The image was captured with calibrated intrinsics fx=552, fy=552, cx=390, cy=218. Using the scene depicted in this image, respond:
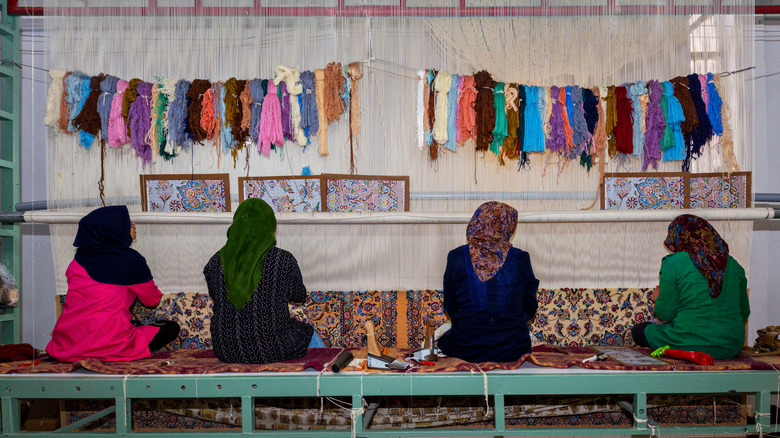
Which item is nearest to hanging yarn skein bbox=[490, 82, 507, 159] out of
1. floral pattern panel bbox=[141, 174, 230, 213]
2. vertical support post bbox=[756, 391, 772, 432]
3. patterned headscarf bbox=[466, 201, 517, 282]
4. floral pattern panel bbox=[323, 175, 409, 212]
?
floral pattern panel bbox=[323, 175, 409, 212]

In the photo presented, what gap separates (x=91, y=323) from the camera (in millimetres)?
3330

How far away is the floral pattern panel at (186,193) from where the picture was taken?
403 centimetres

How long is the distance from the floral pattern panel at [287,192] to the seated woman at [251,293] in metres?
0.68

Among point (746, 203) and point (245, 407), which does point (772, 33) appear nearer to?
point (746, 203)

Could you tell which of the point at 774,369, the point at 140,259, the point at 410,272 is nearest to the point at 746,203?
the point at 774,369

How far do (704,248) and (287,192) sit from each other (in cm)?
274

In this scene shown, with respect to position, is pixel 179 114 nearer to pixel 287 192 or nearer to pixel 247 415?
pixel 287 192

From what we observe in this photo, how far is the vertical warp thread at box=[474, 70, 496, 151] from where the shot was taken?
3961 millimetres

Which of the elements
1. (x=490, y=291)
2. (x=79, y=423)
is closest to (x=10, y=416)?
(x=79, y=423)

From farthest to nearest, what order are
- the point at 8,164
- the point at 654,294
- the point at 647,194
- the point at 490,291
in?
the point at 8,164 → the point at 647,194 → the point at 654,294 → the point at 490,291

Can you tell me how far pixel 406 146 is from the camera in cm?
403

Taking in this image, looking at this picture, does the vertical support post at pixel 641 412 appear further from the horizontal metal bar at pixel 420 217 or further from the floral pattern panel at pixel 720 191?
the floral pattern panel at pixel 720 191

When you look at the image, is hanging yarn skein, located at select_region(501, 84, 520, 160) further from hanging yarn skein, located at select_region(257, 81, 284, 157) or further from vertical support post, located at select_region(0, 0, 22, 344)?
vertical support post, located at select_region(0, 0, 22, 344)

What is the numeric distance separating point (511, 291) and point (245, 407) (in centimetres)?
164
